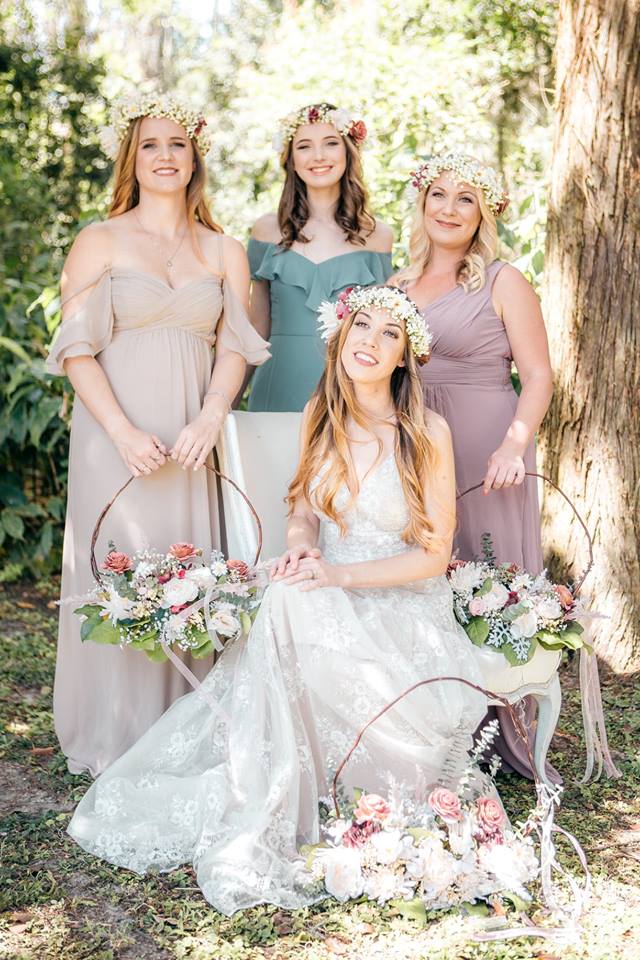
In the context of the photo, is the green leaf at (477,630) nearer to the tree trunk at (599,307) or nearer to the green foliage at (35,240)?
the tree trunk at (599,307)

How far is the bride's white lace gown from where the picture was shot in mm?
2902

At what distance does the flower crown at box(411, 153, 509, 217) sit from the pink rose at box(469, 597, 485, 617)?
1.40 m

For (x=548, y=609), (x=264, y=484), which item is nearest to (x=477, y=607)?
(x=548, y=609)

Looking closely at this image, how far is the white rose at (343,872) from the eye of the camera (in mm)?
2738

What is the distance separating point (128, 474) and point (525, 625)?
145cm

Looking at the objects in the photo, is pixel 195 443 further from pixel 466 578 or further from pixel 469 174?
pixel 469 174

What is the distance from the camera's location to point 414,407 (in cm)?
330

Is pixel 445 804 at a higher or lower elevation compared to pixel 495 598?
lower

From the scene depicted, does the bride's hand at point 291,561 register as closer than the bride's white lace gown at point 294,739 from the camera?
No

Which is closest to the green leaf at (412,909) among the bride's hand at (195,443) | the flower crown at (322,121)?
the bride's hand at (195,443)

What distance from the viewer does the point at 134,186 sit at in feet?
12.2

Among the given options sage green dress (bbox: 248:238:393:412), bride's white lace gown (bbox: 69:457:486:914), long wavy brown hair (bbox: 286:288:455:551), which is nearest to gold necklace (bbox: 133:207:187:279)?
sage green dress (bbox: 248:238:393:412)

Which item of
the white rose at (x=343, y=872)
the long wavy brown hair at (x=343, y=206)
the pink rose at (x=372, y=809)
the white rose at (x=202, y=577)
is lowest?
the white rose at (x=343, y=872)

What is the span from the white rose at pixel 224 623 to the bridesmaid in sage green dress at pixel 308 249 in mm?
1197
